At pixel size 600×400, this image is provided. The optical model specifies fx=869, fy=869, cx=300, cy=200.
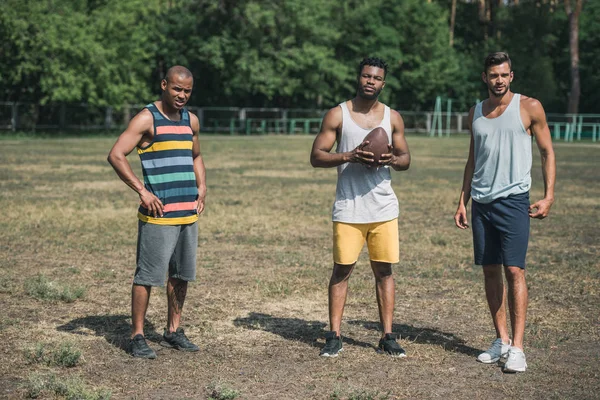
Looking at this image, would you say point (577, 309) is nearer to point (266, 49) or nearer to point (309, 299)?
point (309, 299)

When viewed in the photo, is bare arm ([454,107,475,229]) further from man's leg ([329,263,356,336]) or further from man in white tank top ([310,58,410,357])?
man's leg ([329,263,356,336])

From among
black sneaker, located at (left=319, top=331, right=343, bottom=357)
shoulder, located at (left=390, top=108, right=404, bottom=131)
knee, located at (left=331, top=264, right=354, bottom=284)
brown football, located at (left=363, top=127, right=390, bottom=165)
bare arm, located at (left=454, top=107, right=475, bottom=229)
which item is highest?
shoulder, located at (left=390, top=108, right=404, bottom=131)

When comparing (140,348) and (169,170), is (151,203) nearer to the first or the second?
(169,170)

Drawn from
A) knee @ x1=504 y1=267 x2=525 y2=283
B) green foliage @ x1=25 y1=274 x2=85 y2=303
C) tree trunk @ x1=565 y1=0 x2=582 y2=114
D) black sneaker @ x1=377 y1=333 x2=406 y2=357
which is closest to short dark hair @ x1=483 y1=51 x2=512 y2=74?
knee @ x1=504 y1=267 x2=525 y2=283

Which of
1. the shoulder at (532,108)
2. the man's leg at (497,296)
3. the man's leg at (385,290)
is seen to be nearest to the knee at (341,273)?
the man's leg at (385,290)

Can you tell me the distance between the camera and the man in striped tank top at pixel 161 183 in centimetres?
607

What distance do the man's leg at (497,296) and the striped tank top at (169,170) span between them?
2.20m

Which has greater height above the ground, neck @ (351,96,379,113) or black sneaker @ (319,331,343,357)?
neck @ (351,96,379,113)

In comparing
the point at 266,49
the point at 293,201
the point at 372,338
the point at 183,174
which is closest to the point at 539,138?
the point at 372,338

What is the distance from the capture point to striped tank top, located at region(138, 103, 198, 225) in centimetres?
612

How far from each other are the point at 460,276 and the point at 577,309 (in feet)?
5.92

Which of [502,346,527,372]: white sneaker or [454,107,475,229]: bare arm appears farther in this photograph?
[454,107,475,229]: bare arm

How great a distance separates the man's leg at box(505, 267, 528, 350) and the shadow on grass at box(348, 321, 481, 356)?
0.46 metres

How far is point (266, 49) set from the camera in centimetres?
6106
